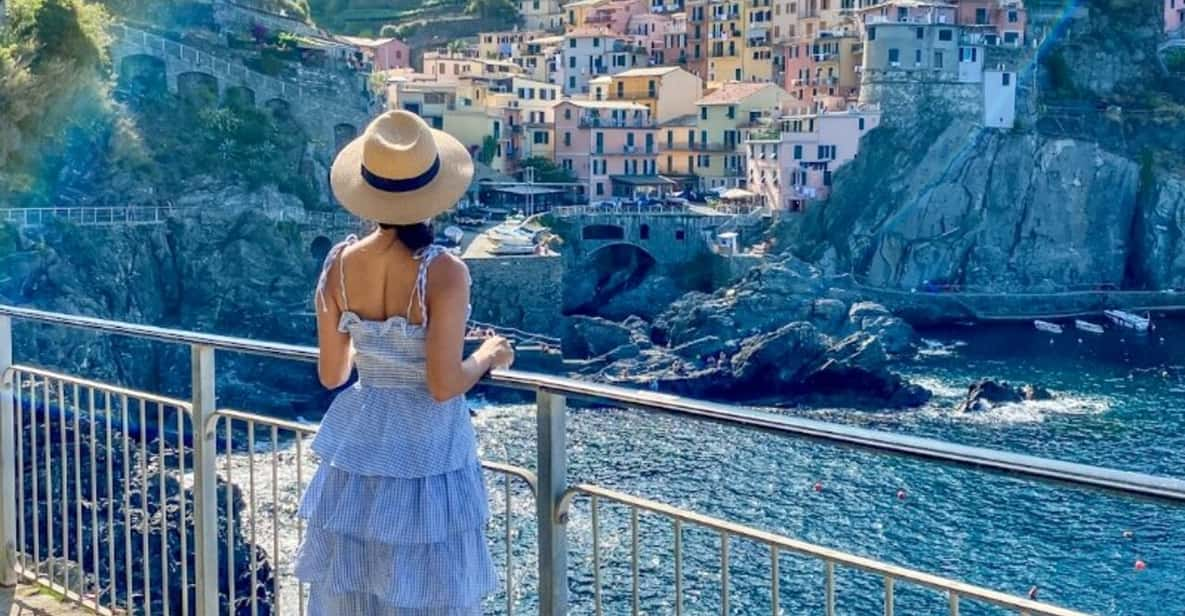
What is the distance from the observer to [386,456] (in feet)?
11.1

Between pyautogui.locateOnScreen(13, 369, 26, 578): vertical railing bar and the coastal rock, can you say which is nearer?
pyautogui.locateOnScreen(13, 369, 26, 578): vertical railing bar

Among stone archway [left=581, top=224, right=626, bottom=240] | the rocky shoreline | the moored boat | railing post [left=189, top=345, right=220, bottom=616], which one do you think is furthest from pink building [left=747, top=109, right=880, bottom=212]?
railing post [left=189, top=345, right=220, bottom=616]

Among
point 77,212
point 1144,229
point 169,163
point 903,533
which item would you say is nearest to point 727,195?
point 1144,229

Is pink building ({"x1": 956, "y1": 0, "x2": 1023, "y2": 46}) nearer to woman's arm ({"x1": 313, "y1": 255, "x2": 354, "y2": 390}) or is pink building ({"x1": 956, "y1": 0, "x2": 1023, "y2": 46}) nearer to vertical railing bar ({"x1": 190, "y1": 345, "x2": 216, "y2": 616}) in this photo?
vertical railing bar ({"x1": 190, "y1": 345, "x2": 216, "y2": 616})

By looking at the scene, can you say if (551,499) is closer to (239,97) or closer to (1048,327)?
(239,97)

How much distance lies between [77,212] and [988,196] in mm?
34335

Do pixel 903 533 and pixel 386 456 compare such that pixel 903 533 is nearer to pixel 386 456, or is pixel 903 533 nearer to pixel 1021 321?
pixel 386 456

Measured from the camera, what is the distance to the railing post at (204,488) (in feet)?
14.9

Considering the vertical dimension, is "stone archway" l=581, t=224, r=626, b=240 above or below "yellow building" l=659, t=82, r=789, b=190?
below

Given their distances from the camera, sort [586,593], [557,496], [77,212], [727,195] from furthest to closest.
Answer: [727,195] → [77,212] → [586,593] → [557,496]

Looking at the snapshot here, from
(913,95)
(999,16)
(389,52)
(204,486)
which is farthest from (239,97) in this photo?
(204,486)

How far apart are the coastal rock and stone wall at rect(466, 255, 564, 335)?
41.7 feet

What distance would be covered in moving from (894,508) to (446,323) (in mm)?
21689

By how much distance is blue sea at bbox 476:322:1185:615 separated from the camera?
19969 mm
